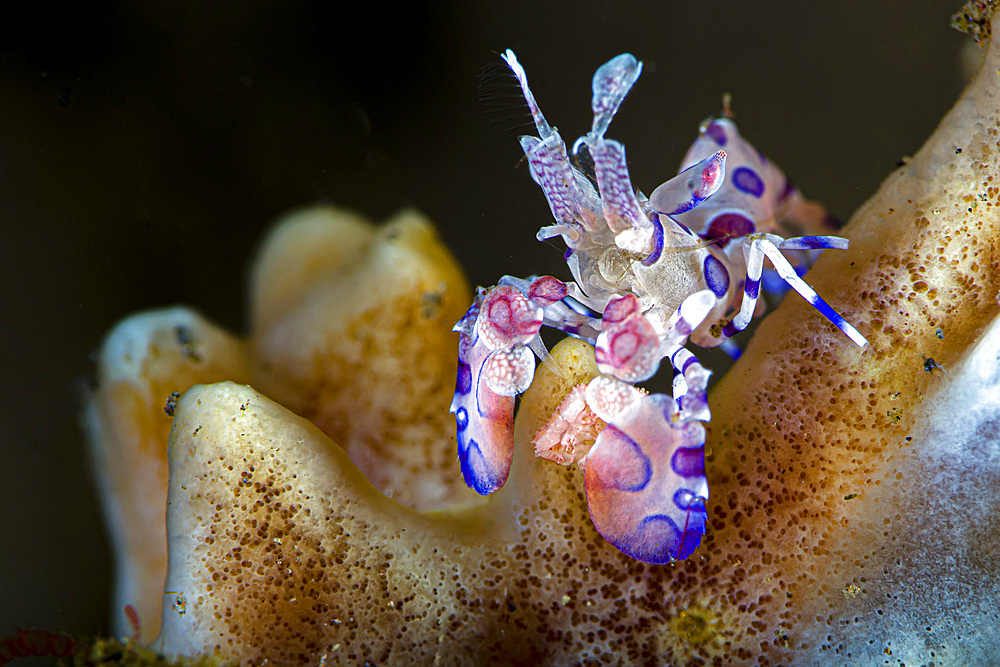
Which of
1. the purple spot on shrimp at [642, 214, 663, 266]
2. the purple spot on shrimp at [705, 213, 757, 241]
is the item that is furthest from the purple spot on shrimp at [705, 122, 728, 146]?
the purple spot on shrimp at [642, 214, 663, 266]

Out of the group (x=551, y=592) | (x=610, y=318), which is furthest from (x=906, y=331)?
(x=551, y=592)

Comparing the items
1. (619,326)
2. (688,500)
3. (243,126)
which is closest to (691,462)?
(688,500)

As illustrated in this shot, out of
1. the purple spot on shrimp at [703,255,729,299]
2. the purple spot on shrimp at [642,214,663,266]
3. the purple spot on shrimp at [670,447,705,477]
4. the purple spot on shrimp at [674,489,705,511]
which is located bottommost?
the purple spot on shrimp at [674,489,705,511]

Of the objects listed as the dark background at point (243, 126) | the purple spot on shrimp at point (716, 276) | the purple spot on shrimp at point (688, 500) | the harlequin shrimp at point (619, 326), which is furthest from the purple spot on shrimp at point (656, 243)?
the dark background at point (243, 126)

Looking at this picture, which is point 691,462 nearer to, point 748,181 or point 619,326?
point 619,326

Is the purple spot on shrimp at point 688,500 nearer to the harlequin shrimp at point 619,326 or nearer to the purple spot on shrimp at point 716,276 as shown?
the harlequin shrimp at point 619,326

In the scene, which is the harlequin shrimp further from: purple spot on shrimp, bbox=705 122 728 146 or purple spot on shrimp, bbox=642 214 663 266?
purple spot on shrimp, bbox=705 122 728 146
